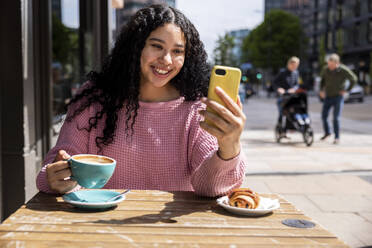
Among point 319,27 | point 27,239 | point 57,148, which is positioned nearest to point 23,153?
point 57,148

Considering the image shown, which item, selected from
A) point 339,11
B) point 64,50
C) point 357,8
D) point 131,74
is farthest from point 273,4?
point 131,74

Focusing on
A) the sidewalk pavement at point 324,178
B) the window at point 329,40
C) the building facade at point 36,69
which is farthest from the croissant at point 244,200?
the window at point 329,40

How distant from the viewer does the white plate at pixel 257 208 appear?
172 centimetres

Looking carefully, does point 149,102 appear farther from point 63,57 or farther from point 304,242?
point 63,57

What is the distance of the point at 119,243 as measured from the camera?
1.42 meters

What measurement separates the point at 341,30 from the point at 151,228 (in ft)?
185

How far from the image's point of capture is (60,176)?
1.83 meters

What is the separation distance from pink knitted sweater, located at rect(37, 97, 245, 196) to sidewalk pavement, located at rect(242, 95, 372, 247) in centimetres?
220

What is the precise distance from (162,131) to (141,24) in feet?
1.74

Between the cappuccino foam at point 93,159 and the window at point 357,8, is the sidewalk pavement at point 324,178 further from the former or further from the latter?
the window at point 357,8

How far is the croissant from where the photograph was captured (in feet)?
5.78

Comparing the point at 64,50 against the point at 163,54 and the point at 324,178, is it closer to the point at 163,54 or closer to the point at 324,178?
the point at 324,178

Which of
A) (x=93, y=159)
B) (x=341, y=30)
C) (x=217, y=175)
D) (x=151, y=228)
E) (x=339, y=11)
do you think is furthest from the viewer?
(x=339, y=11)

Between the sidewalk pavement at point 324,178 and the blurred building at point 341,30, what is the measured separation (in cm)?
3963
